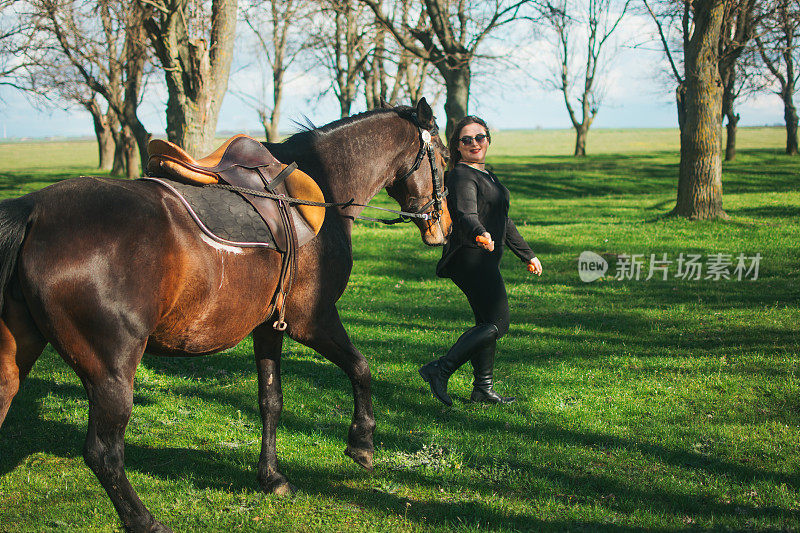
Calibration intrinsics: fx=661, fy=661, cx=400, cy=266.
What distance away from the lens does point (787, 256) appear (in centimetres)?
1236

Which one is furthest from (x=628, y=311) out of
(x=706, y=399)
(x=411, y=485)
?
(x=411, y=485)

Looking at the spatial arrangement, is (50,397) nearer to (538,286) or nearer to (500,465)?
(500,465)

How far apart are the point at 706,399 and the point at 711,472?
1.59 m

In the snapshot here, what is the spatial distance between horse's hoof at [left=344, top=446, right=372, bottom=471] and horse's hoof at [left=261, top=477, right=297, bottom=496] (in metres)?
0.50

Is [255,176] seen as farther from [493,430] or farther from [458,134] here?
[493,430]

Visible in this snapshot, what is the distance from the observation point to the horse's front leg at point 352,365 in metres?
4.28

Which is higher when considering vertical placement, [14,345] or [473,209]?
[473,209]

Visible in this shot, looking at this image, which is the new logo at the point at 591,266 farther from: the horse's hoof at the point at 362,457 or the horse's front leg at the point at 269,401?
the horse's front leg at the point at 269,401

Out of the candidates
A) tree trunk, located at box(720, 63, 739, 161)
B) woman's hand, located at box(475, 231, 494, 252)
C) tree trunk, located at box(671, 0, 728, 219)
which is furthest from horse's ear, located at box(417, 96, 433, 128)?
tree trunk, located at box(720, 63, 739, 161)

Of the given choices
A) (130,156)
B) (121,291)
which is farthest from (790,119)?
(121,291)

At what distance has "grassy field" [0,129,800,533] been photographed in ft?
13.3

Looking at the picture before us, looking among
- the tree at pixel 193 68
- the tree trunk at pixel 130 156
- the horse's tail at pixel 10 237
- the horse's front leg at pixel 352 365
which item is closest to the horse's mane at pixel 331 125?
the horse's front leg at pixel 352 365

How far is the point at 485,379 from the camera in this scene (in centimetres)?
588

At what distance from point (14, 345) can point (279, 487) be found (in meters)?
1.88
